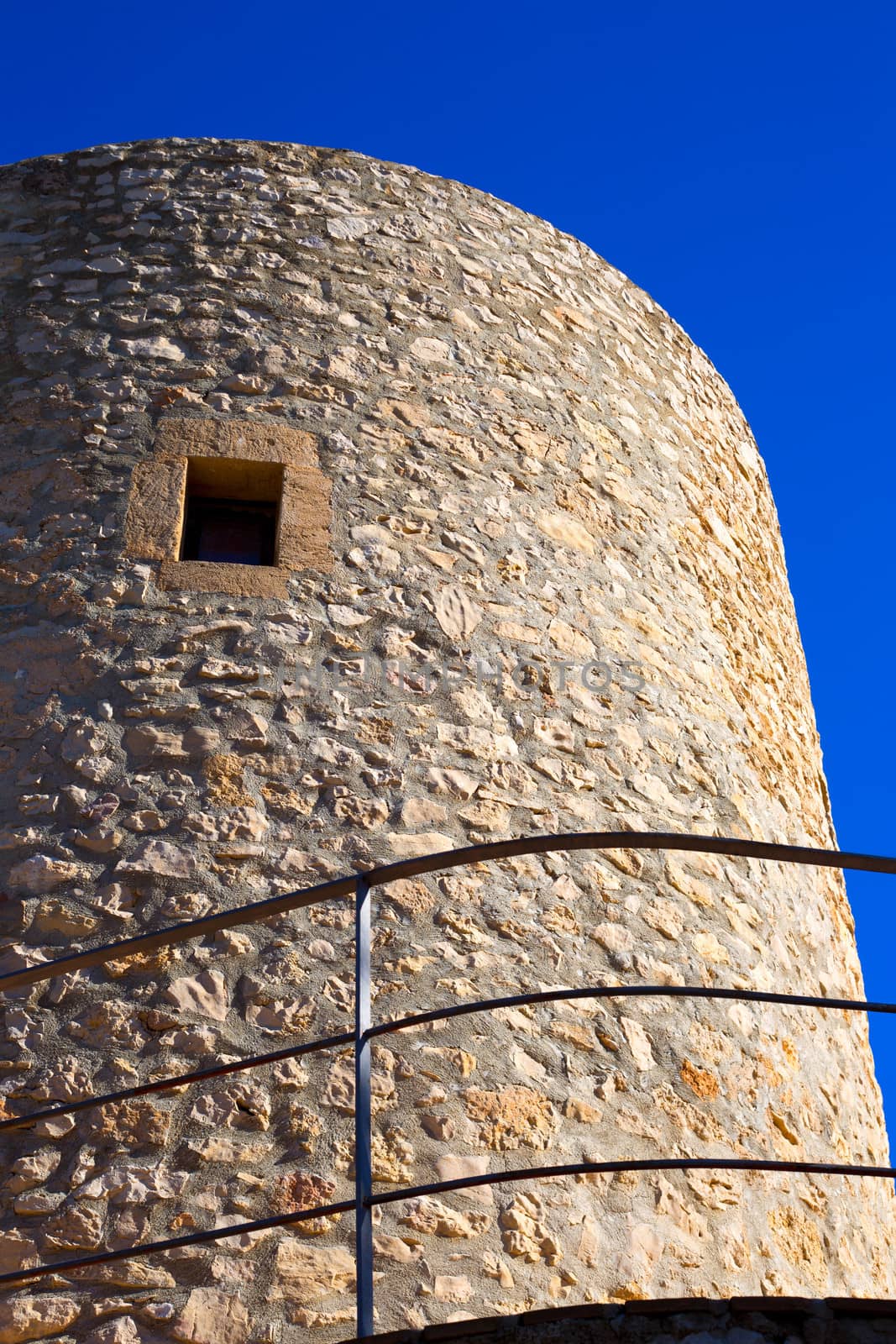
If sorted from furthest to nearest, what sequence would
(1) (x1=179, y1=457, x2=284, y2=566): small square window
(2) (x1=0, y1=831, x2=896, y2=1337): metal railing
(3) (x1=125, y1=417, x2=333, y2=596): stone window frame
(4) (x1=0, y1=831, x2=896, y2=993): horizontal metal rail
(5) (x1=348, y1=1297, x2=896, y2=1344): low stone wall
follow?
(1) (x1=179, y1=457, x2=284, y2=566): small square window → (3) (x1=125, y1=417, x2=333, y2=596): stone window frame → (4) (x1=0, y1=831, x2=896, y2=993): horizontal metal rail → (2) (x1=0, y1=831, x2=896, y2=1337): metal railing → (5) (x1=348, y1=1297, x2=896, y2=1344): low stone wall

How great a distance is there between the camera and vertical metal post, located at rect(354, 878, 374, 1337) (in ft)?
8.00

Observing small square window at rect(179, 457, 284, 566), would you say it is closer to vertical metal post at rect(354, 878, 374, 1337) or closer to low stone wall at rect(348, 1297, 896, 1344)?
vertical metal post at rect(354, 878, 374, 1337)

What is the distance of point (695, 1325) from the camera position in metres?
2.37

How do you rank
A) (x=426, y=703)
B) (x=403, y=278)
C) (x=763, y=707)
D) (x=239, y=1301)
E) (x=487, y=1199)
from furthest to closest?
(x=763, y=707), (x=403, y=278), (x=426, y=703), (x=487, y=1199), (x=239, y=1301)

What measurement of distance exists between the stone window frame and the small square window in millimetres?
39

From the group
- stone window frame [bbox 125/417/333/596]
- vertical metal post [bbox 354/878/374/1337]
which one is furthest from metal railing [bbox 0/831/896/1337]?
stone window frame [bbox 125/417/333/596]

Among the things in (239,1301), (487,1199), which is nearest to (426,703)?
(487,1199)

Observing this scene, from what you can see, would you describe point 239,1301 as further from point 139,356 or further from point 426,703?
point 139,356

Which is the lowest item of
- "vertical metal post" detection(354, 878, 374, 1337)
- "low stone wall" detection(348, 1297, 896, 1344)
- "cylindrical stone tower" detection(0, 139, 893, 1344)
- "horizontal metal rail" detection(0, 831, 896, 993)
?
"low stone wall" detection(348, 1297, 896, 1344)

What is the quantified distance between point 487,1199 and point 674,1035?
79 cm

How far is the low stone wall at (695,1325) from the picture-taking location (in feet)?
7.72

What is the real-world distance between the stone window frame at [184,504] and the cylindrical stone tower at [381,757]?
0.04 feet

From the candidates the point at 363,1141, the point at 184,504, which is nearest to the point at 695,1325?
the point at 363,1141

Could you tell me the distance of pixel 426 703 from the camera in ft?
14.3
